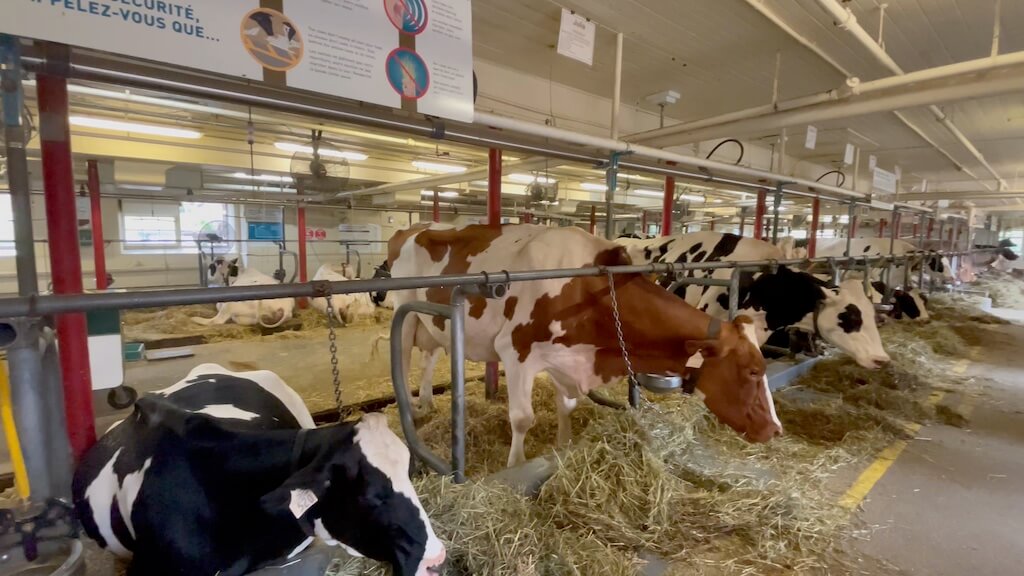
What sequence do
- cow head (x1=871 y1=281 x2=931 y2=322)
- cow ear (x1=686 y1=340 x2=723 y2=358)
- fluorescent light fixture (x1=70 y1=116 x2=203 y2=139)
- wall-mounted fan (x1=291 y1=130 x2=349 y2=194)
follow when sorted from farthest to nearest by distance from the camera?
cow head (x1=871 y1=281 x2=931 y2=322) → fluorescent light fixture (x1=70 y1=116 x2=203 y2=139) → wall-mounted fan (x1=291 y1=130 x2=349 y2=194) → cow ear (x1=686 y1=340 x2=723 y2=358)

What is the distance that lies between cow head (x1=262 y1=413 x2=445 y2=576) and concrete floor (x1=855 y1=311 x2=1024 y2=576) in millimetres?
2118

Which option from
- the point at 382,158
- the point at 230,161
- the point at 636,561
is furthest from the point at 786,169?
the point at 230,161

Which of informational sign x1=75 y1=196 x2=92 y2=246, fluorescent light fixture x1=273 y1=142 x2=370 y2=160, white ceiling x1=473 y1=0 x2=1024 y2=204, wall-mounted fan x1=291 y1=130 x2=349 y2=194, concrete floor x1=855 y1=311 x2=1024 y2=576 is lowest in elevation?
concrete floor x1=855 y1=311 x2=1024 y2=576

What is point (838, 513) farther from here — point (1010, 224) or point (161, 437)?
point (1010, 224)

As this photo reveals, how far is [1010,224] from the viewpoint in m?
28.7

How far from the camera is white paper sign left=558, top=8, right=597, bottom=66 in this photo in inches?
125

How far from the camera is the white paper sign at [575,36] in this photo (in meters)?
3.18

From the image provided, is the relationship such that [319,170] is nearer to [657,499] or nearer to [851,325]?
[657,499]

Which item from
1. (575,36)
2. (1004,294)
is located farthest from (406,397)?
(1004,294)

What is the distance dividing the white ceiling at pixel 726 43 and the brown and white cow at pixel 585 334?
2.00 metres

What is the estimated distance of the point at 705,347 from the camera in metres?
2.24

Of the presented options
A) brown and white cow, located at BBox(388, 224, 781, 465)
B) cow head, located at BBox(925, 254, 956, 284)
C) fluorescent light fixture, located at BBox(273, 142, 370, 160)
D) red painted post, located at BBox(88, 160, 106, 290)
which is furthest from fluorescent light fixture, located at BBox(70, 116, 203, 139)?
cow head, located at BBox(925, 254, 956, 284)

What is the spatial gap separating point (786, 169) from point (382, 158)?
26.9 ft

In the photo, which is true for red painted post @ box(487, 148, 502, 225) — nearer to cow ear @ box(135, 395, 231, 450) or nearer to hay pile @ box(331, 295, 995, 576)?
hay pile @ box(331, 295, 995, 576)
